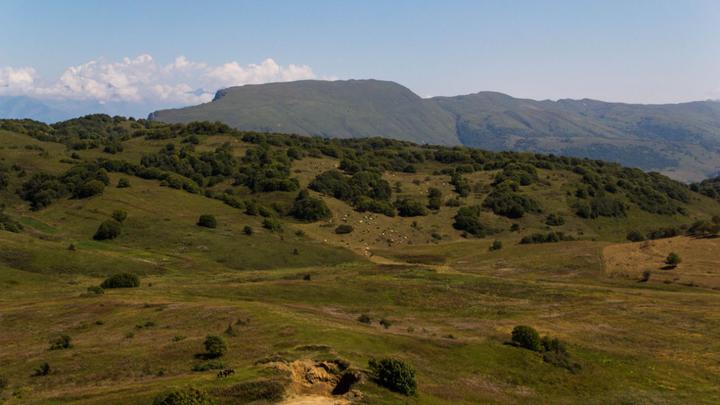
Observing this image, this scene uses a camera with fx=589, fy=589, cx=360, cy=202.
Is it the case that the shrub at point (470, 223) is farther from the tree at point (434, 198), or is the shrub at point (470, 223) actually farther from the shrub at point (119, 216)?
the shrub at point (119, 216)

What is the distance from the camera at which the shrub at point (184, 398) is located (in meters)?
25.0

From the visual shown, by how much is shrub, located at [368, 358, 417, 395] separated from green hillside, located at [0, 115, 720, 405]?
0.10 metres

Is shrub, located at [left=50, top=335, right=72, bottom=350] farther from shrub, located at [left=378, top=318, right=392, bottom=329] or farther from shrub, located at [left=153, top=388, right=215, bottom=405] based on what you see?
shrub, located at [left=378, top=318, right=392, bottom=329]

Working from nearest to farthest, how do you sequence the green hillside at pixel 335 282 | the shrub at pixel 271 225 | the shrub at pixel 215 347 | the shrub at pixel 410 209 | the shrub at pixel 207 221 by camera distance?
the green hillside at pixel 335 282, the shrub at pixel 215 347, the shrub at pixel 207 221, the shrub at pixel 271 225, the shrub at pixel 410 209

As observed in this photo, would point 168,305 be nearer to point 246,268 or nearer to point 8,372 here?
point 8,372

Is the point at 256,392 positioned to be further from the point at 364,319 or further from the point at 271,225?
the point at 271,225

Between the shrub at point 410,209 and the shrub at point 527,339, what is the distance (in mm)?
100140

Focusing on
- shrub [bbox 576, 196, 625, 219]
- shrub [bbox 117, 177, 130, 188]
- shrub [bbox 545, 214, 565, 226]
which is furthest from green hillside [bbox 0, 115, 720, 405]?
shrub [bbox 117, 177, 130, 188]

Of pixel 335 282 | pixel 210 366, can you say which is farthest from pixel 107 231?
pixel 210 366

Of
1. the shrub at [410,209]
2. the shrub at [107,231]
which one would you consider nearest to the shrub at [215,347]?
the shrub at [107,231]

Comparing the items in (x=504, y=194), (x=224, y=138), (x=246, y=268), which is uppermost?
(x=224, y=138)

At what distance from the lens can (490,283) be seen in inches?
2970

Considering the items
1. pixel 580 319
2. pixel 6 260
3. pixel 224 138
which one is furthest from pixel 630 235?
pixel 224 138

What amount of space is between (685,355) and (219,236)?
80.8 m
